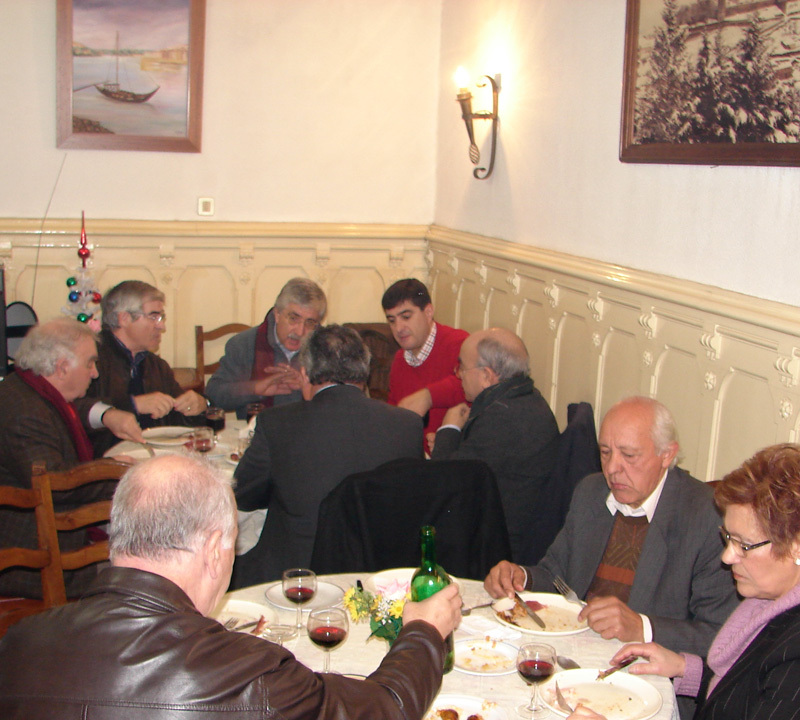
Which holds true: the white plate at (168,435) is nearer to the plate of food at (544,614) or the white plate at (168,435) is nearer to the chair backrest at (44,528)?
the chair backrest at (44,528)

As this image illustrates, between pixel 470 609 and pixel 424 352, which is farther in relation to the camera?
pixel 424 352

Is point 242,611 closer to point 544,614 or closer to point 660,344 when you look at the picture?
point 544,614

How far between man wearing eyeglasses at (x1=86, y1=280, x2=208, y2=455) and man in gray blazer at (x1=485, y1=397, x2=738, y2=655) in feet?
6.77

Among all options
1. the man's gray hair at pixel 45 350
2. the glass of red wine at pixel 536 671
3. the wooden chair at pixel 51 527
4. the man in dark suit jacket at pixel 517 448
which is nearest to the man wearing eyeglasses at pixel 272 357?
the man's gray hair at pixel 45 350

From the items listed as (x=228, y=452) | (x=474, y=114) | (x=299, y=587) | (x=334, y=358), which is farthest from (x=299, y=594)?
(x=474, y=114)

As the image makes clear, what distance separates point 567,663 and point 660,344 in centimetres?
167

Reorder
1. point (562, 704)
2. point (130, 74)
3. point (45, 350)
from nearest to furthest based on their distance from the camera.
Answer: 1. point (562, 704)
2. point (45, 350)
3. point (130, 74)

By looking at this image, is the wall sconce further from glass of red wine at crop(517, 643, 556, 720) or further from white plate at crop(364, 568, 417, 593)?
glass of red wine at crop(517, 643, 556, 720)

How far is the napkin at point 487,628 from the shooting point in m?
2.09

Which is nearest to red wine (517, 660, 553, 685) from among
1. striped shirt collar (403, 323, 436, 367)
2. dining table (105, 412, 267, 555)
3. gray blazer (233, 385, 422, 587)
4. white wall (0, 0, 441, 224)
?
gray blazer (233, 385, 422, 587)

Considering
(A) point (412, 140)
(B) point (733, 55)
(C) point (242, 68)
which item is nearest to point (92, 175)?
(C) point (242, 68)

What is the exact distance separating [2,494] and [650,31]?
9.01 feet

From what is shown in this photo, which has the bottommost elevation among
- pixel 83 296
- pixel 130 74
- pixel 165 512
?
pixel 165 512

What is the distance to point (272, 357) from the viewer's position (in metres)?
4.47
